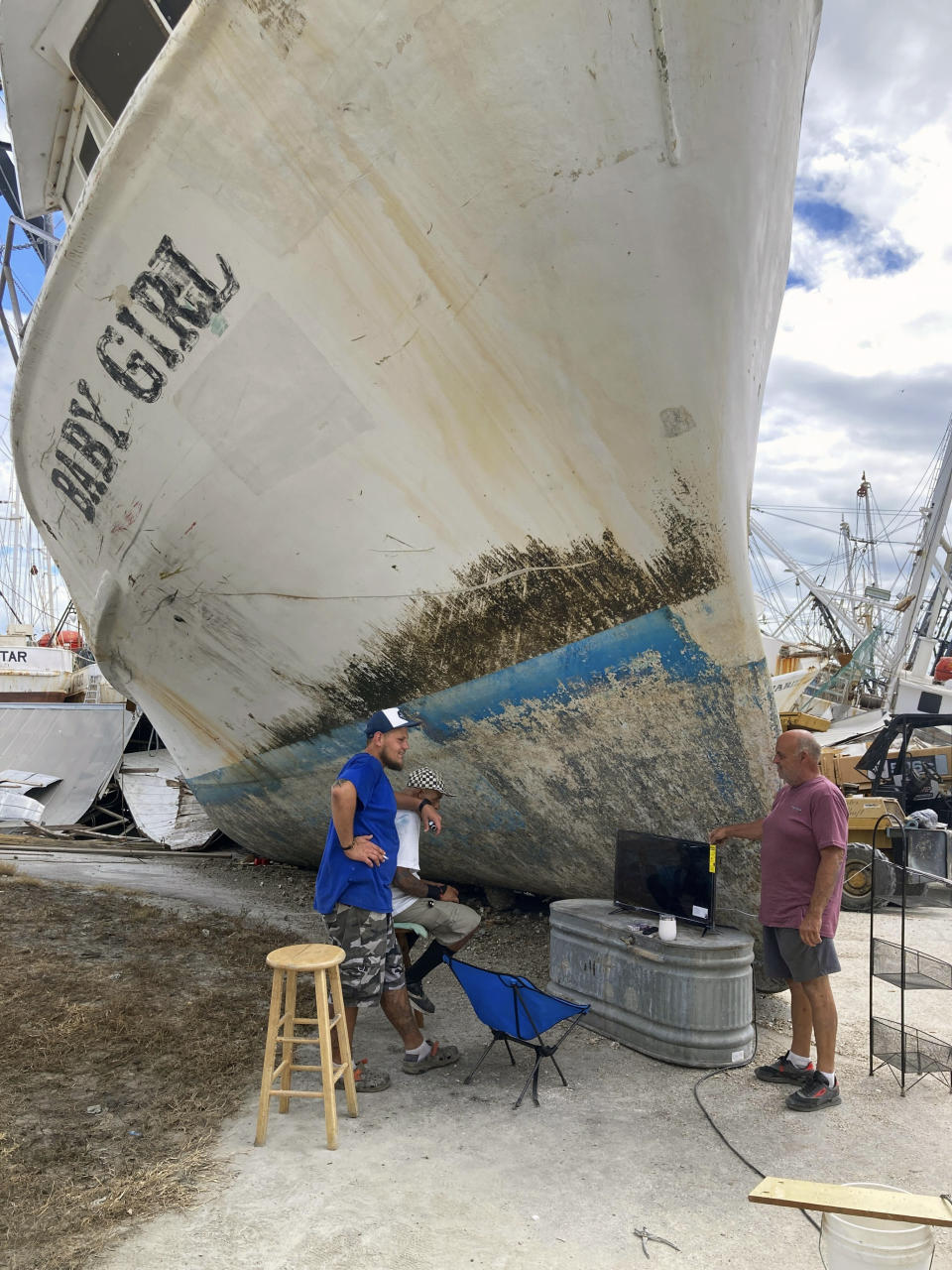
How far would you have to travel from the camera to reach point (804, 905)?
11.7 ft

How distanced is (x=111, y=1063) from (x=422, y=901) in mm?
1462

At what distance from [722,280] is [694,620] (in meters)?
1.46

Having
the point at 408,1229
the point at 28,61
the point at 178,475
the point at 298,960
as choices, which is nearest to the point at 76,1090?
the point at 298,960

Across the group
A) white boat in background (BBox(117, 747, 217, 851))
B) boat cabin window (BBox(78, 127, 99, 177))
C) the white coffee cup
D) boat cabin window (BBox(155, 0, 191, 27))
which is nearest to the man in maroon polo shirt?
the white coffee cup

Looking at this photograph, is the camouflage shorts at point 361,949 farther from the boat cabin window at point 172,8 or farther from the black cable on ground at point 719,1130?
the boat cabin window at point 172,8

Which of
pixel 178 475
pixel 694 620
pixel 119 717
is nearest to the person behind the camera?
pixel 694 620

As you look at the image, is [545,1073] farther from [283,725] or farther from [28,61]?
[28,61]

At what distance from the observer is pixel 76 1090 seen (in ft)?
10.9

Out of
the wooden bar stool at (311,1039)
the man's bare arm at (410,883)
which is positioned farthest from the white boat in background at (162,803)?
the wooden bar stool at (311,1039)

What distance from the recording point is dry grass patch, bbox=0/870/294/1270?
250 centimetres

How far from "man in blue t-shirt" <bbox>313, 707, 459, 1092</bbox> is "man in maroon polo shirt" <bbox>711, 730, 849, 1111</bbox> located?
1589 millimetres

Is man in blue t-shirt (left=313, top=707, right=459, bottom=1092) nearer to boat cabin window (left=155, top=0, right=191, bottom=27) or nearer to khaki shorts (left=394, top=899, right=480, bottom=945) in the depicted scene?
khaki shorts (left=394, top=899, right=480, bottom=945)

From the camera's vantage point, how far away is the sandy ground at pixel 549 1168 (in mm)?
2369

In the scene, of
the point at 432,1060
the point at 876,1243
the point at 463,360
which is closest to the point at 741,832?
the point at 432,1060
